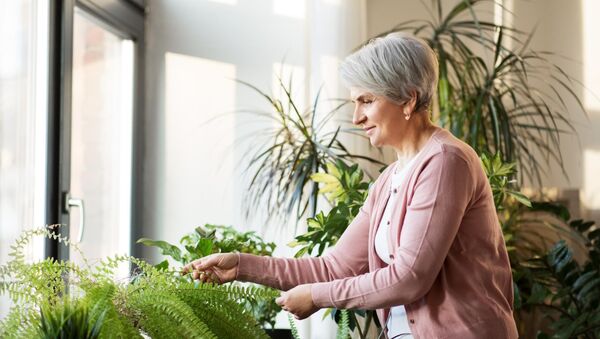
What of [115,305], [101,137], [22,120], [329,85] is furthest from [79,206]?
[115,305]

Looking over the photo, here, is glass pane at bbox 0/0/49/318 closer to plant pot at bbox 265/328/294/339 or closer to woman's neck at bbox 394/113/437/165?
plant pot at bbox 265/328/294/339

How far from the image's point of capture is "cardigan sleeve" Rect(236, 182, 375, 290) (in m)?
2.14

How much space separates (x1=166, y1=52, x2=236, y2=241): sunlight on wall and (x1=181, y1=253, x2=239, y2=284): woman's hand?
214cm

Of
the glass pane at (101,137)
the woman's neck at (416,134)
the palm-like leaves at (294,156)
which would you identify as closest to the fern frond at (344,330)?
the woman's neck at (416,134)

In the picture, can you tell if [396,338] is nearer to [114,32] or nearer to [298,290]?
[298,290]

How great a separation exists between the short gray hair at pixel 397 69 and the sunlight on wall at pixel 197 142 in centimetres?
227

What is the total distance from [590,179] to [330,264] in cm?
289

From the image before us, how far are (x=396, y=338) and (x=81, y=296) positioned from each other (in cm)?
75

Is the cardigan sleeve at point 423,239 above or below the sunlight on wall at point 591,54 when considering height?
below

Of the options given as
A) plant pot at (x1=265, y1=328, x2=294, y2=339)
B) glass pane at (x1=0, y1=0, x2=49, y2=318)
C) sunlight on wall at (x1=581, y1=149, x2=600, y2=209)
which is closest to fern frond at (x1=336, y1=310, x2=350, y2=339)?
plant pot at (x1=265, y1=328, x2=294, y2=339)

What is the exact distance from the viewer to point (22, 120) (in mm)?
2986

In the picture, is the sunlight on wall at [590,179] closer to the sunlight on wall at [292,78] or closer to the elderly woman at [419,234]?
the sunlight on wall at [292,78]

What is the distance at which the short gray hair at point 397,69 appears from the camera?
194 centimetres

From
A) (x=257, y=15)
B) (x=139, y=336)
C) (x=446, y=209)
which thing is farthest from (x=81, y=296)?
(x=257, y=15)
